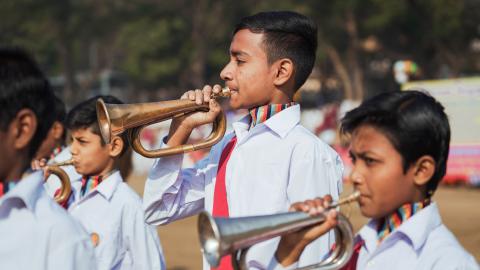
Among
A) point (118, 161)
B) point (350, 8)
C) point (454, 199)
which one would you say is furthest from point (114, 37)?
point (118, 161)

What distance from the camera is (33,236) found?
7.89 ft

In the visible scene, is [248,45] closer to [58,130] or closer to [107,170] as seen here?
[107,170]

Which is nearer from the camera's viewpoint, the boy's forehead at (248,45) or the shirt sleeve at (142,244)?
the boy's forehead at (248,45)

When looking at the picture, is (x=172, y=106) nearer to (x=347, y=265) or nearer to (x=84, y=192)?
(x=347, y=265)

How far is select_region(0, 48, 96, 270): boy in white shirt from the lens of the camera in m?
2.40

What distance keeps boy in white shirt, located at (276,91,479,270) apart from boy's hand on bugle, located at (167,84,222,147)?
3.25ft

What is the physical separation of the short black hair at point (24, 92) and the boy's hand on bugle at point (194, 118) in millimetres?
1186

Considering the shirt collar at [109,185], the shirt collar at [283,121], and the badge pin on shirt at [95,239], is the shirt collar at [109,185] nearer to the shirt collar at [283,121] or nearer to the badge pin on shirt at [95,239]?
the badge pin on shirt at [95,239]

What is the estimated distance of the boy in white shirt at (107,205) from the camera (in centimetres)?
455

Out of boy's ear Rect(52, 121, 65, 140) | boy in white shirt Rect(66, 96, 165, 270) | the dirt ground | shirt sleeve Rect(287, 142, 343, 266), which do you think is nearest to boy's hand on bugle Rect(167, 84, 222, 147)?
shirt sleeve Rect(287, 142, 343, 266)

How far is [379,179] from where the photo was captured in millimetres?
2781

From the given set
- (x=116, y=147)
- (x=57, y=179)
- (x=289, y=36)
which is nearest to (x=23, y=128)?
(x=289, y=36)

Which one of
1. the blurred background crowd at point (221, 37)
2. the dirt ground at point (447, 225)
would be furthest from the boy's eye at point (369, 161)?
the blurred background crowd at point (221, 37)

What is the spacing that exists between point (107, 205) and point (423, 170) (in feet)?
7.85
